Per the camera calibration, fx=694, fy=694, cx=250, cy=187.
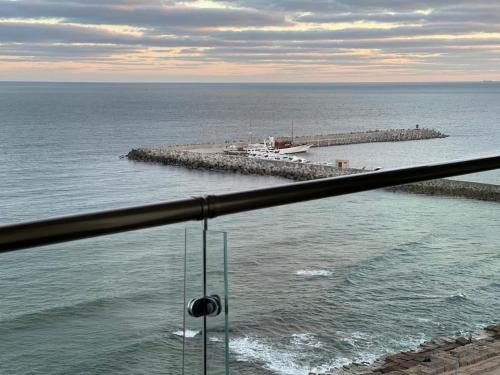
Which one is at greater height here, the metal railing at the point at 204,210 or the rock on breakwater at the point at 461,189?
the metal railing at the point at 204,210

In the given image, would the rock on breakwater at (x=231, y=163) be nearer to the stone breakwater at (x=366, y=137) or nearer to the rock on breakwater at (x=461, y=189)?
the stone breakwater at (x=366, y=137)

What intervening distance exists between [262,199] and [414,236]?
36.6 inches

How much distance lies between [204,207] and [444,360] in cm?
92

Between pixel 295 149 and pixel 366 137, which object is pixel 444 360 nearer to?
pixel 295 149

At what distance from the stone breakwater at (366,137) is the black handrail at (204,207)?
56.6 metres

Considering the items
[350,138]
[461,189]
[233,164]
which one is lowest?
[233,164]

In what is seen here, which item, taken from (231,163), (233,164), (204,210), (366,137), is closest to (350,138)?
(366,137)

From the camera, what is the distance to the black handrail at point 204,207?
0.96 m

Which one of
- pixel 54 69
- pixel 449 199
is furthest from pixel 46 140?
pixel 449 199

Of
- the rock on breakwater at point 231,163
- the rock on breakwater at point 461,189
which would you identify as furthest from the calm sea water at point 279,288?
the rock on breakwater at point 231,163

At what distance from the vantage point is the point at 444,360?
1.79m

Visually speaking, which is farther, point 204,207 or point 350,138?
point 350,138

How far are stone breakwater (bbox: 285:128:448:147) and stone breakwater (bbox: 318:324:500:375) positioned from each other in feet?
185

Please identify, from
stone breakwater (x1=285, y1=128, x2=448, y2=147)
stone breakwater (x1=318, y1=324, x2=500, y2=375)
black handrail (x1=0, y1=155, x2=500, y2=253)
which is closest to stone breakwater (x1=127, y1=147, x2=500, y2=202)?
stone breakwater (x1=285, y1=128, x2=448, y2=147)
